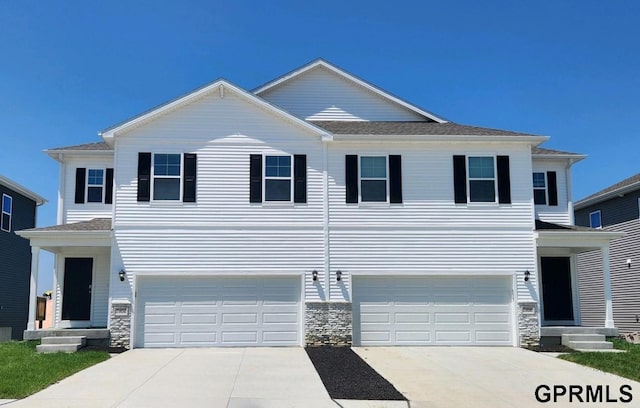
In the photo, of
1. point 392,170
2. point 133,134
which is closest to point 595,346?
point 392,170

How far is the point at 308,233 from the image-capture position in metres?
17.0

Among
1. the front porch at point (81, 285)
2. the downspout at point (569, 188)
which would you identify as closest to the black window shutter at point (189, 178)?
the front porch at point (81, 285)

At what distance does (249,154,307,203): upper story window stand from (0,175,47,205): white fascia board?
1119 centimetres

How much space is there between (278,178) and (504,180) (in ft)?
21.2

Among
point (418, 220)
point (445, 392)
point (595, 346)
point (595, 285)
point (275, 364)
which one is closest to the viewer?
point (445, 392)

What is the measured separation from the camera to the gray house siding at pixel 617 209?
22778mm

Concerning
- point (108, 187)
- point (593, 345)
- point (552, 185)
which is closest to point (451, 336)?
point (593, 345)

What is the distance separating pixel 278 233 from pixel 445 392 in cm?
774

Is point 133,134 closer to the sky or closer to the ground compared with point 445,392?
closer to the sky

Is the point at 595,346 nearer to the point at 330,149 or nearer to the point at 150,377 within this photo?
the point at 330,149

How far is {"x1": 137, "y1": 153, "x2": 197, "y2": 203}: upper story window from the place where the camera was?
16.8 metres

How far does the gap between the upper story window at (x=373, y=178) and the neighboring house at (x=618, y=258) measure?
33.0 feet

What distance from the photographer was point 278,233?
16.9 metres

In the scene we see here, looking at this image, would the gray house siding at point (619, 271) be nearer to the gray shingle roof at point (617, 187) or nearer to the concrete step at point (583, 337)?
the gray shingle roof at point (617, 187)
